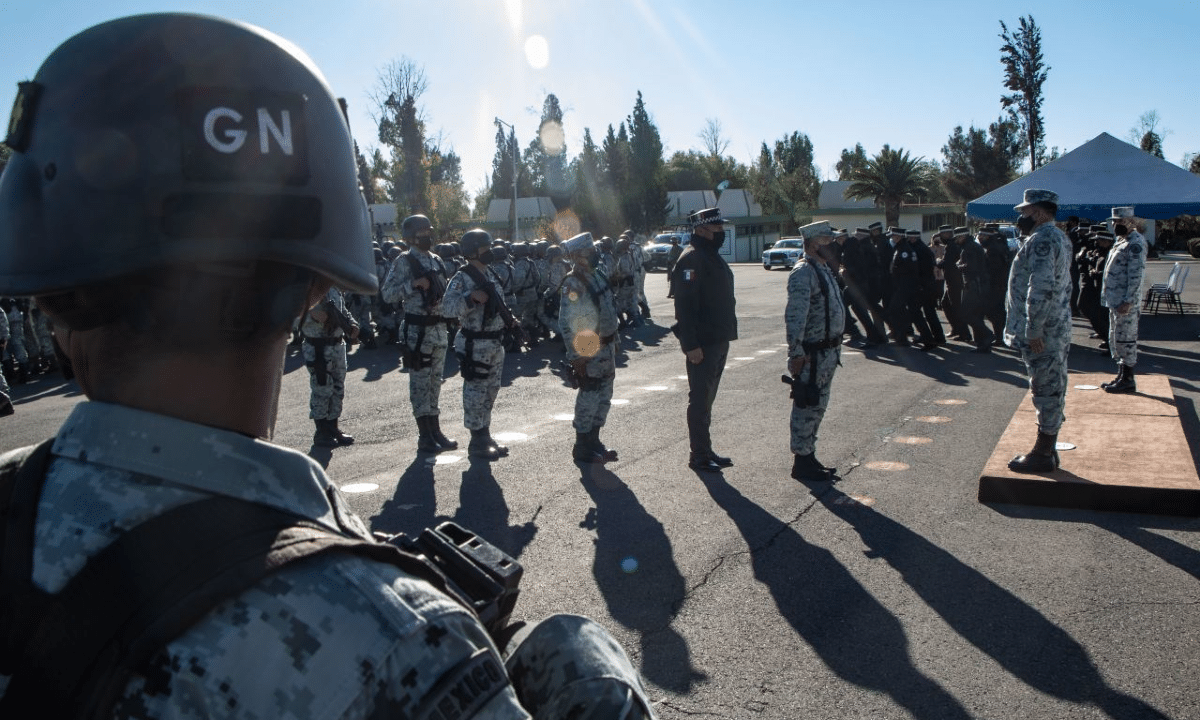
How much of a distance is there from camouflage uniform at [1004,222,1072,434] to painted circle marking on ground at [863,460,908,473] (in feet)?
3.72

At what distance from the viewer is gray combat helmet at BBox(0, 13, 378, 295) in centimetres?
102

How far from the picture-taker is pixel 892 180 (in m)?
48.4

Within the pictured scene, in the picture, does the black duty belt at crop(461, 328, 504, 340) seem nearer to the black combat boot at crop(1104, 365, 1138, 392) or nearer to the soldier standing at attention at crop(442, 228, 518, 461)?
the soldier standing at attention at crop(442, 228, 518, 461)

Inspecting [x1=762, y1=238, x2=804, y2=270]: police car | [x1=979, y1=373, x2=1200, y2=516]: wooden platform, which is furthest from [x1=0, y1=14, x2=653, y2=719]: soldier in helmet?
[x1=762, y1=238, x2=804, y2=270]: police car

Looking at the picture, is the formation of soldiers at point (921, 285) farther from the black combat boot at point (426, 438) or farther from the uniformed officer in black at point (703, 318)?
the black combat boot at point (426, 438)

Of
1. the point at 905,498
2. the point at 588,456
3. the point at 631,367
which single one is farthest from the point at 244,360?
the point at 631,367

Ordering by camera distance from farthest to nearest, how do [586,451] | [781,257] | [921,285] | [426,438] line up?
[781,257] < [921,285] < [426,438] < [586,451]

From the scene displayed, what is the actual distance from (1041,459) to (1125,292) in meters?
4.94

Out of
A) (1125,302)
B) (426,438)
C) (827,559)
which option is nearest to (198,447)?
(827,559)

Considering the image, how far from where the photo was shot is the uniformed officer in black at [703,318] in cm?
661

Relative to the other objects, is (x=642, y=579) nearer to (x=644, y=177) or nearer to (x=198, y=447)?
(x=198, y=447)

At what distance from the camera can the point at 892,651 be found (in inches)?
146

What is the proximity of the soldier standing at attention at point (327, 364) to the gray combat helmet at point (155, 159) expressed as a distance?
6782 millimetres

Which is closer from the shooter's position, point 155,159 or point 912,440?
point 155,159
